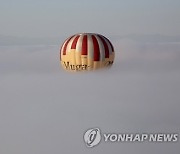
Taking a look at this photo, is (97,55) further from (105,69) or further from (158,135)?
(158,135)

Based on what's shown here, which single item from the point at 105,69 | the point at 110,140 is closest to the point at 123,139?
the point at 110,140

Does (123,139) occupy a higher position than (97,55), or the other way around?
(97,55)

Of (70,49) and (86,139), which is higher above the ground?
(70,49)

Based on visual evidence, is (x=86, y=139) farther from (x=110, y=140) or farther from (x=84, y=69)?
(x=84, y=69)

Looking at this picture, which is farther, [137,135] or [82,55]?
[137,135]

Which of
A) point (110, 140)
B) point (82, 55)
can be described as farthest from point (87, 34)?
point (110, 140)

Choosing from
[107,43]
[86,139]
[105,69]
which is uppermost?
[107,43]
